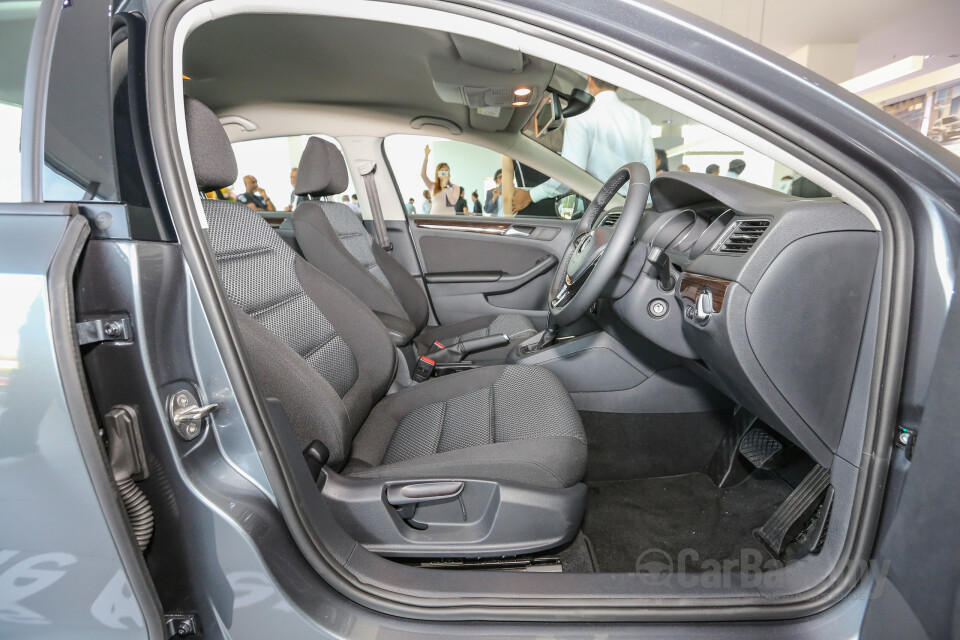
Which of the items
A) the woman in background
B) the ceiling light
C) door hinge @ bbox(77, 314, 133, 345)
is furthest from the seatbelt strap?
the ceiling light

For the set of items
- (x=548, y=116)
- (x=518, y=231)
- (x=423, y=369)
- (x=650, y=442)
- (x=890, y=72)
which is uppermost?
(x=890, y=72)

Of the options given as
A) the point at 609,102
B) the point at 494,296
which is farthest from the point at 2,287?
the point at 609,102

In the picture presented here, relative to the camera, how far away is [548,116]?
280 cm

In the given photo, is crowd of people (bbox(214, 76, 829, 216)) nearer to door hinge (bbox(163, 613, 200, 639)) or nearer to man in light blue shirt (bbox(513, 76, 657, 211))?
man in light blue shirt (bbox(513, 76, 657, 211))

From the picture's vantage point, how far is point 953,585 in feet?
2.31

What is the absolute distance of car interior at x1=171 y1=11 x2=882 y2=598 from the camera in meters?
0.87

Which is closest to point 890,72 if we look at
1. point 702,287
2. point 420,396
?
point 702,287

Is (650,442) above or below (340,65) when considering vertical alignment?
below

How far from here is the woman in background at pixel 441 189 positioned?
3355 mm

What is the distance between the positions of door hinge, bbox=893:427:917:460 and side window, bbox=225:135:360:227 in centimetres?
215

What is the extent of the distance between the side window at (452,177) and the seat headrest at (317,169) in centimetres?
92

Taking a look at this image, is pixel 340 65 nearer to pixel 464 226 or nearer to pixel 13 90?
pixel 464 226

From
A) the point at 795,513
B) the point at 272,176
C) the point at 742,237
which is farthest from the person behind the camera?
the point at 272,176

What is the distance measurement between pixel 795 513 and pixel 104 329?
54.6 inches
